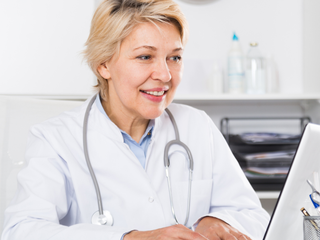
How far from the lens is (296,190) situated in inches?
22.2

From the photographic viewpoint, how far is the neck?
1119 mm

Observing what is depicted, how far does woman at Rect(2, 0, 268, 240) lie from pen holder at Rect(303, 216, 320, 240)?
30 cm

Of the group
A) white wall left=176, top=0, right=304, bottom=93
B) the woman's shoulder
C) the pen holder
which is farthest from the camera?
white wall left=176, top=0, right=304, bottom=93

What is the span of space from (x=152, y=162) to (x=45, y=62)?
852 mm

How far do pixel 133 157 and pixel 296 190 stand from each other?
1.75 feet

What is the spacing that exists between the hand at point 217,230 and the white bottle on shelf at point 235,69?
945mm

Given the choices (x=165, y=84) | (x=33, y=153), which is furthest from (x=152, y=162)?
(x=33, y=153)

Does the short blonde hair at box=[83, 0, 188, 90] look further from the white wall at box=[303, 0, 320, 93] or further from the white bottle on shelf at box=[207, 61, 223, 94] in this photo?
the white wall at box=[303, 0, 320, 93]

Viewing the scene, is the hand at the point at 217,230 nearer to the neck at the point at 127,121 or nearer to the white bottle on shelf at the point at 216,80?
the neck at the point at 127,121

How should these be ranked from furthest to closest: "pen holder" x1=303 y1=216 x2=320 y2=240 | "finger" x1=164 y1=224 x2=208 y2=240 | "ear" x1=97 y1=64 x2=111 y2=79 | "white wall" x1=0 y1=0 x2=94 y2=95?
1. "white wall" x1=0 y1=0 x2=94 y2=95
2. "ear" x1=97 y1=64 x2=111 y2=79
3. "finger" x1=164 y1=224 x2=208 y2=240
4. "pen holder" x1=303 y1=216 x2=320 y2=240

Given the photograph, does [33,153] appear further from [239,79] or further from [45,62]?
[239,79]

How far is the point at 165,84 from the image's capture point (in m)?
1.04

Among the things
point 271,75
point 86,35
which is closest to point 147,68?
point 86,35

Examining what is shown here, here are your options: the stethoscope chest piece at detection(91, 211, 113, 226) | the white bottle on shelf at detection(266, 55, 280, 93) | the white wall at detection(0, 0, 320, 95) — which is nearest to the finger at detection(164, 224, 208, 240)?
the stethoscope chest piece at detection(91, 211, 113, 226)
